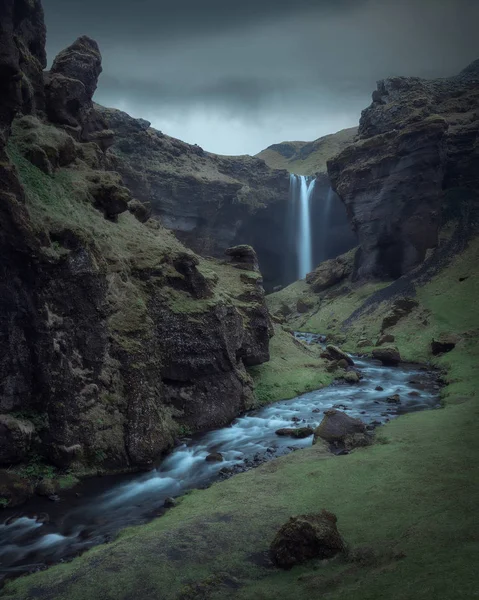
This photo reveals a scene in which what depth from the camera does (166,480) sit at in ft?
61.5

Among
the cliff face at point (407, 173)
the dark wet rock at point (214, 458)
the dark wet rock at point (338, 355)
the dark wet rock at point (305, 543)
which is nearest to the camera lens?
the dark wet rock at point (305, 543)

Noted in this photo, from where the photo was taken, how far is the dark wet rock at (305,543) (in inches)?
396

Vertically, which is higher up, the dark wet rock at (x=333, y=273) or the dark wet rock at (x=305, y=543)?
the dark wet rock at (x=333, y=273)

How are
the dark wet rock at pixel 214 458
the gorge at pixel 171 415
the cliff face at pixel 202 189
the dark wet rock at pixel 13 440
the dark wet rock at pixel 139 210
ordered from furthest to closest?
the cliff face at pixel 202 189 < the dark wet rock at pixel 139 210 < the dark wet rock at pixel 214 458 < the dark wet rock at pixel 13 440 < the gorge at pixel 171 415

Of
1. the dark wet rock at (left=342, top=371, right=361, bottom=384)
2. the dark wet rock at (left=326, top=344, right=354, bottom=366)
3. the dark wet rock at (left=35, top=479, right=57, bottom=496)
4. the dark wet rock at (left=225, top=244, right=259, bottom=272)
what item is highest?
the dark wet rock at (left=225, top=244, right=259, bottom=272)

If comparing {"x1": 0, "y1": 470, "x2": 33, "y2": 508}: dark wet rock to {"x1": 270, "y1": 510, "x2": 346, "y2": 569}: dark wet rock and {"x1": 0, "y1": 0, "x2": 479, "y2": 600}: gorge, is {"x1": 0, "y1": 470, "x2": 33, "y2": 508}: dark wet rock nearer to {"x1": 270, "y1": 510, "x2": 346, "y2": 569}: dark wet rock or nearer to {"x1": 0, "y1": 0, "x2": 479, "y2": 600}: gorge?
{"x1": 0, "y1": 0, "x2": 479, "y2": 600}: gorge

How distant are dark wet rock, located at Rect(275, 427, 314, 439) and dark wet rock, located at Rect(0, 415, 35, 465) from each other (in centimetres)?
1326

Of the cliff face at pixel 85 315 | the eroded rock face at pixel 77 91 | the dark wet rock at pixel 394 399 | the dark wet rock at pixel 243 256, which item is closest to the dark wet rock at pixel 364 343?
the dark wet rock at pixel 243 256

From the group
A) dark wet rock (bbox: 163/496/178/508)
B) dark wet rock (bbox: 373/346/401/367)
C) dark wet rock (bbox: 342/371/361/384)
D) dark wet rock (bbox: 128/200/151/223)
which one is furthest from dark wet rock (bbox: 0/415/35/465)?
dark wet rock (bbox: 373/346/401/367)

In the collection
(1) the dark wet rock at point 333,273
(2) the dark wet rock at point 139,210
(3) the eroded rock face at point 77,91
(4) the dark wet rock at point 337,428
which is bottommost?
(4) the dark wet rock at point 337,428

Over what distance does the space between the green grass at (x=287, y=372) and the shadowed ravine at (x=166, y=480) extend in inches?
55.9

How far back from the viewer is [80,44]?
41.0 metres

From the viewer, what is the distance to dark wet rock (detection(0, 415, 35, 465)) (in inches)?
669

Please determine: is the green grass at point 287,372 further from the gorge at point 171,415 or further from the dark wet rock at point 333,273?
the dark wet rock at point 333,273
